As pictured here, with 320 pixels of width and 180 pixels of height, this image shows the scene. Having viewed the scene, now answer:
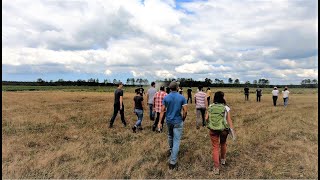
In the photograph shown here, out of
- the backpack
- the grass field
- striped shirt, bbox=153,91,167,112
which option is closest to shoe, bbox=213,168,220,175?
the grass field

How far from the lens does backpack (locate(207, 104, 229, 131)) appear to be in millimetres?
7043

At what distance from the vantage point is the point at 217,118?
7.06 metres

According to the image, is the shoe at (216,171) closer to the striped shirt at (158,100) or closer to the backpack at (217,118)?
the backpack at (217,118)

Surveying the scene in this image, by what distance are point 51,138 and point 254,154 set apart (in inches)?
251

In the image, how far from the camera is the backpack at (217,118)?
277 inches

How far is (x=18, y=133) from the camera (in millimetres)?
11695

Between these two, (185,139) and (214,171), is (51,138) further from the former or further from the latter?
(214,171)

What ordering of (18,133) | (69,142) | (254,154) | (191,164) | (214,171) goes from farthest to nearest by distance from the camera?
(18,133) < (69,142) < (254,154) < (191,164) < (214,171)

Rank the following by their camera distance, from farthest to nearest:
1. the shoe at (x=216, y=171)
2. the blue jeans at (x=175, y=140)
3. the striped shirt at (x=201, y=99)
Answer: the striped shirt at (x=201, y=99) → the blue jeans at (x=175, y=140) → the shoe at (x=216, y=171)

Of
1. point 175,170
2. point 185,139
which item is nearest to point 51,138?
point 185,139

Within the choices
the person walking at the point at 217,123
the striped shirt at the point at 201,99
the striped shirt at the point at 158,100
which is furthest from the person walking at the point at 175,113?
the striped shirt at the point at 201,99

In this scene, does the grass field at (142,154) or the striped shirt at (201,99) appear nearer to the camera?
the grass field at (142,154)

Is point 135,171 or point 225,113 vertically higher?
point 225,113

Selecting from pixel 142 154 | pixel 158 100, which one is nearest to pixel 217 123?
pixel 142 154
